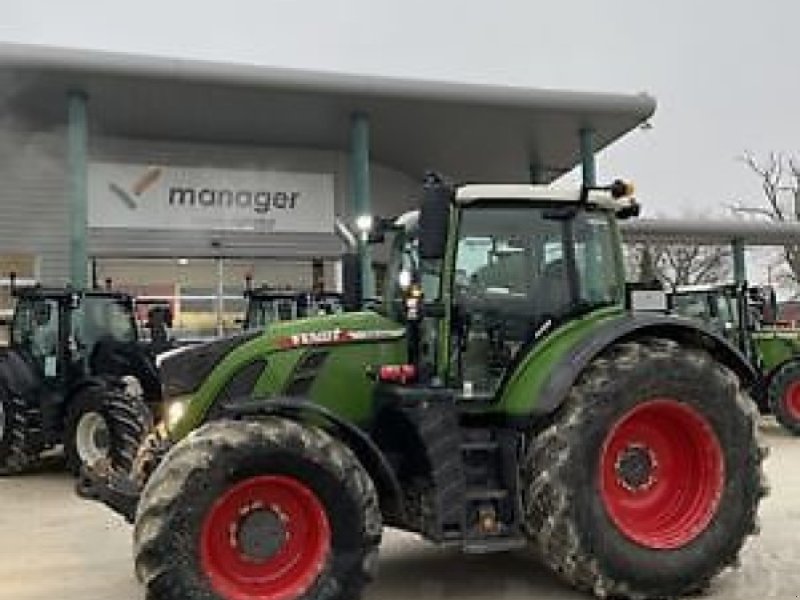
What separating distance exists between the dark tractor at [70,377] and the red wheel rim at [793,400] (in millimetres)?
8534

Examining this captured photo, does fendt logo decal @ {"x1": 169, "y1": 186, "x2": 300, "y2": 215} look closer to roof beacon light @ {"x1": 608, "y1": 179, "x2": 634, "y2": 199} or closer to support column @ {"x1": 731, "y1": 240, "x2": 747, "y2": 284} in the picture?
support column @ {"x1": 731, "y1": 240, "x2": 747, "y2": 284}

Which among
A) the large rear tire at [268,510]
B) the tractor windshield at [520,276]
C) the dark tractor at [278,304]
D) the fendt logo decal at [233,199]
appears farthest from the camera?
the fendt logo decal at [233,199]

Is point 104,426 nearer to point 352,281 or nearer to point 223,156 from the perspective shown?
point 352,281

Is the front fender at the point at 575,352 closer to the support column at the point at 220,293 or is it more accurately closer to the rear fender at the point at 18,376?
the rear fender at the point at 18,376

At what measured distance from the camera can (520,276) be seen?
22.0ft

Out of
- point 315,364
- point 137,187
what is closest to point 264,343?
point 315,364

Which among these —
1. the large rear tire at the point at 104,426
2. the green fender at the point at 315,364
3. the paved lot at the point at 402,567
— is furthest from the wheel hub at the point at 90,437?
A: the green fender at the point at 315,364

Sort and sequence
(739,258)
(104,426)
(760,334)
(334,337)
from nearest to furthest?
1. (334,337)
2. (104,426)
3. (760,334)
4. (739,258)

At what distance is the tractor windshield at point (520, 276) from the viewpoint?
6492mm

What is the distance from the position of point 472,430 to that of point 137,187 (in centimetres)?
1681

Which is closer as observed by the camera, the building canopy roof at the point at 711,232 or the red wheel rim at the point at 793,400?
the red wheel rim at the point at 793,400

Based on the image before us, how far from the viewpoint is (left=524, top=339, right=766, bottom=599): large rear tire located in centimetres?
602

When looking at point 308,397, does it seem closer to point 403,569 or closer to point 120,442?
point 403,569

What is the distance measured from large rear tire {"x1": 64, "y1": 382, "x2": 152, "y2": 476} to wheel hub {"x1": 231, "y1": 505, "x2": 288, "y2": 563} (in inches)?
212
